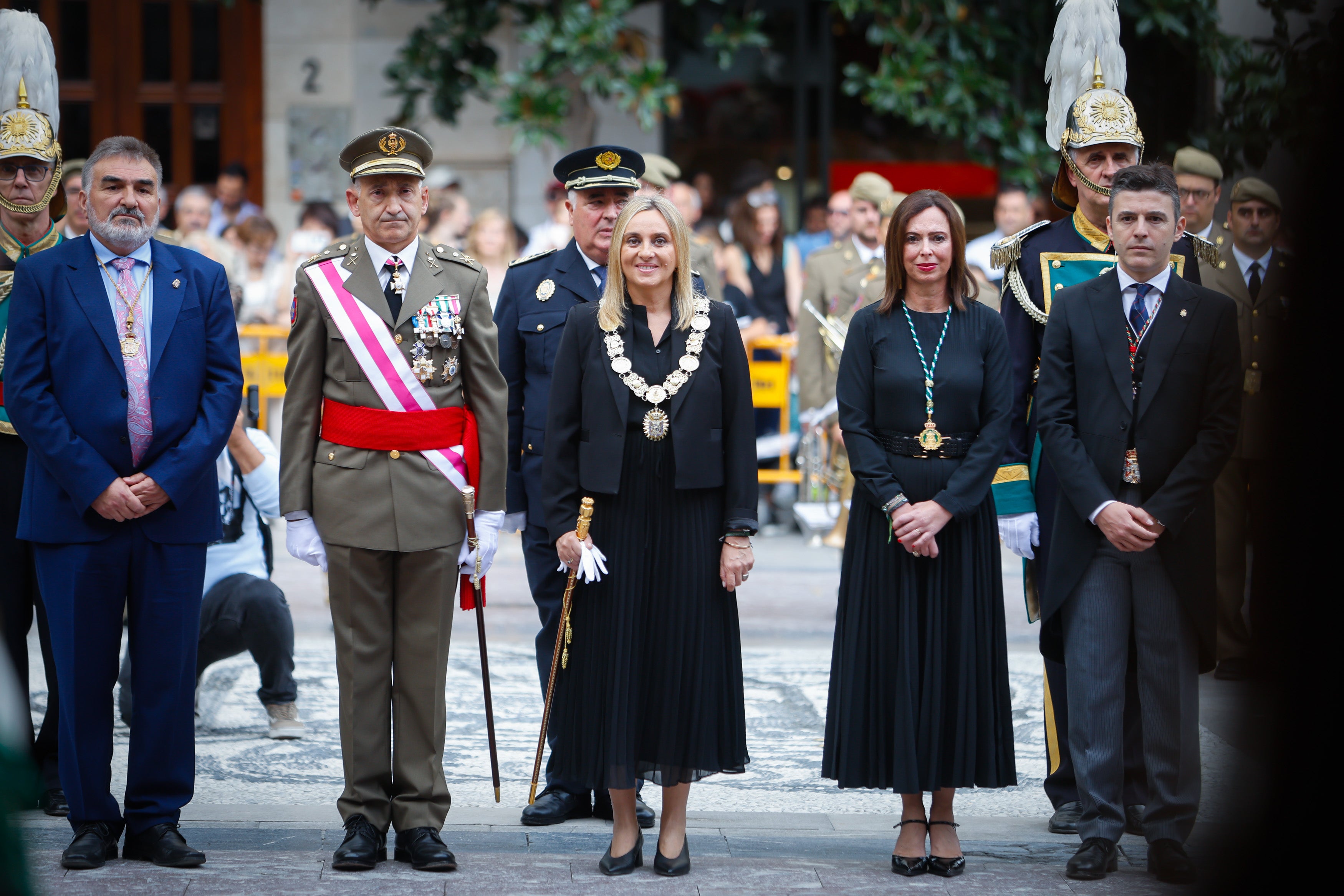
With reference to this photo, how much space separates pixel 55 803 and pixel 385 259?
85.0 inches

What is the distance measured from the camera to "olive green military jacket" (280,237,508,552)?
4.79m

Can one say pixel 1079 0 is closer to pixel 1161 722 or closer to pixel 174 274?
pixel 1161 722

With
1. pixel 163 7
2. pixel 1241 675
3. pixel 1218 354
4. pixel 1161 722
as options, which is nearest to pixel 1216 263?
pixel 1218 354

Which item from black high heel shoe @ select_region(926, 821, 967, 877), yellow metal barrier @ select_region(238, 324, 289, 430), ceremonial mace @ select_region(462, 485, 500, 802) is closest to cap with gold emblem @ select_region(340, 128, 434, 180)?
ceremonial mace @ select_region(462, 485, 500, 802)

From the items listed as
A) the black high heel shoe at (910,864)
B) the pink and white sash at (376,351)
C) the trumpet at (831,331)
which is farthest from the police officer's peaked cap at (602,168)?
the trumpet at (831,331)

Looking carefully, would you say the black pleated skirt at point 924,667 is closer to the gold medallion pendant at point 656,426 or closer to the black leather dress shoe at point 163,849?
the gold medallion pendant at point 656,426

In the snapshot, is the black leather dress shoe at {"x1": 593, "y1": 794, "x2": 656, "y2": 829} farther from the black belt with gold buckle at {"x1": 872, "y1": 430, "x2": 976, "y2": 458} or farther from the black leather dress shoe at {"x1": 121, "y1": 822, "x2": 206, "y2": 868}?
the black belt with gold buckle at {"x1": 872, "y1": 430, "x2": 976, "y2": 458}

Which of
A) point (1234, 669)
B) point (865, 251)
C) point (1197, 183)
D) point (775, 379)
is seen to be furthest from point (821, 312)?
point (1234, 669)

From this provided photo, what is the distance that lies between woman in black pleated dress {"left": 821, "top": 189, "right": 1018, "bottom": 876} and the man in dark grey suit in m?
0.24

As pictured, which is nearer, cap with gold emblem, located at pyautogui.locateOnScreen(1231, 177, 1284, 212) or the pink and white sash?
cap with gold emblem, located at pyautogui.locateOnScreen(1231, 177, 1284, 212)

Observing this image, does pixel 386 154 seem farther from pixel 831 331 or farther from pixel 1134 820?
pixel 831 331

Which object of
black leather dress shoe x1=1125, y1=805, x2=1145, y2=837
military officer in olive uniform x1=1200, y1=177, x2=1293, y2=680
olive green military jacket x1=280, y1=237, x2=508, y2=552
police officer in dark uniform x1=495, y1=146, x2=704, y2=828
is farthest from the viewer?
police officer in dark uniform x1=495, y1=146, x2=704, y2=828

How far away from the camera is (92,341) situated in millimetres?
4805

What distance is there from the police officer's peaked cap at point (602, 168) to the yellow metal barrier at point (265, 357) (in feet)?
20.8
